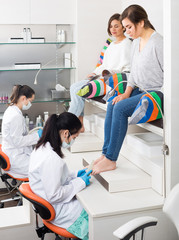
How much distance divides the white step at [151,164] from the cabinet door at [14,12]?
212cm

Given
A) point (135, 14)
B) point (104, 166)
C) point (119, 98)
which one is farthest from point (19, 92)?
point (135, 14)

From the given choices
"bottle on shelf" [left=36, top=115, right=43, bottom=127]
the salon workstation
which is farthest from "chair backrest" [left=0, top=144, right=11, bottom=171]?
"bottle on shelf" [left=36, top=115, right=43, bottom=127]

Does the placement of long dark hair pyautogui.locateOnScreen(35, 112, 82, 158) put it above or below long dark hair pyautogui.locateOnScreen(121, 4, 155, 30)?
below

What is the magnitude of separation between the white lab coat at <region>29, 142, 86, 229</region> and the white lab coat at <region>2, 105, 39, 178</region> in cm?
97

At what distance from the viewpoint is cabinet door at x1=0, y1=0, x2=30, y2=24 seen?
3.85m

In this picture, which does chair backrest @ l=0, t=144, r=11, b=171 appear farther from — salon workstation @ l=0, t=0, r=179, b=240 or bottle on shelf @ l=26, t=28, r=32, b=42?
bottle on shelf @ l=26, t=28, r=32, b=42

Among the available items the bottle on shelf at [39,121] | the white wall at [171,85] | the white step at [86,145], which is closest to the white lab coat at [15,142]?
the white step at [86,145]

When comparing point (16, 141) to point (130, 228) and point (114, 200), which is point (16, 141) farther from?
point (130, 228)

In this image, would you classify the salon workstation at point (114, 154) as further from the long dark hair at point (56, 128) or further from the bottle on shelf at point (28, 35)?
the bottle on shelf at point (28, 35)

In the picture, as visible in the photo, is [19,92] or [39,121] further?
[39,121]

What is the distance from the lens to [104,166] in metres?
2.31

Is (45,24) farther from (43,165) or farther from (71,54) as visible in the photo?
(43,165)

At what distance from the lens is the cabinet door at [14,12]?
12.6 feet

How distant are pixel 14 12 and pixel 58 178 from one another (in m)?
2.51
